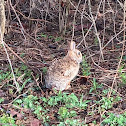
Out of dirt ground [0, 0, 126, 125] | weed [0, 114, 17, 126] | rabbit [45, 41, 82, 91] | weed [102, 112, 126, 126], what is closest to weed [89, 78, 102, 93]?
dirt ground [0, 0, 126, 125]

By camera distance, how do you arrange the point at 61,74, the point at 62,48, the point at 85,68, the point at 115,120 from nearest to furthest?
the point at 115,120 → the point at 61,74 → the point at 85,68 → the point at 62,48

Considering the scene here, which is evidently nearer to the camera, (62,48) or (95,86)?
(95,86)

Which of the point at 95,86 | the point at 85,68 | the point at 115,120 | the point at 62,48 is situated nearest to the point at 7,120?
the point at 115,120

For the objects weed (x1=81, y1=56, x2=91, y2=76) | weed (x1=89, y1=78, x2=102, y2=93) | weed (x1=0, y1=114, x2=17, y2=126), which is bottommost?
weed (x1=0, y1=114, x2=17, y2=126)

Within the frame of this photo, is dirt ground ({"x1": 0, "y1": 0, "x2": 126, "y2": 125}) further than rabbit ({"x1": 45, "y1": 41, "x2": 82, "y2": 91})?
Yes

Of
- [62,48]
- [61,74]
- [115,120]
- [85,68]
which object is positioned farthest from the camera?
[62,48]

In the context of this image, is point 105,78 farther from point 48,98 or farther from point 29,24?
point 29,24

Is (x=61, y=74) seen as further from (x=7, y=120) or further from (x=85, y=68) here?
(x=7, y=120)

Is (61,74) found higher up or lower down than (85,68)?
higher up

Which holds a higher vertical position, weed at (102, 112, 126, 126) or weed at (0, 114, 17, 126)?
weed at (0, 114, 17, 126)

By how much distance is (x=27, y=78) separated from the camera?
16.0 ft

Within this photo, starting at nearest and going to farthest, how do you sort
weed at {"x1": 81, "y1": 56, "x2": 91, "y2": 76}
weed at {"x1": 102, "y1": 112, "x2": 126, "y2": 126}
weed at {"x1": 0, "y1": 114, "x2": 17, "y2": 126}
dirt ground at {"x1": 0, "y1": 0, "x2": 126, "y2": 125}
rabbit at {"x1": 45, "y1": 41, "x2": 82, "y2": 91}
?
weed at {"x1": 0, "y1": 114, "x2": 17, "y2": 126} < weed at {"x1": 102, "y1": 112, "x2": 126, "y2": 126} < rabbit at {"x1": 45, "y1": 41, "x2": 82, "y2": 91} < dirt ground at {"x1": 0, "y1": 0, "x2": 126, "y2": 125} < weed at {"x1": 81, "y1": 56, "x2": 91, "y2": 76}

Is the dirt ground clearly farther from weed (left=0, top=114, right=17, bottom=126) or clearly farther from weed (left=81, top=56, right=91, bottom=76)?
weed (left=0, top=114, right=17, bottom=126)

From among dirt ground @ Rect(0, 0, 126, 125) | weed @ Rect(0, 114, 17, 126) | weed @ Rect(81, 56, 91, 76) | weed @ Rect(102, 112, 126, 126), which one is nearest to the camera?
weed @ Rect(0, 114, 17, 126)
